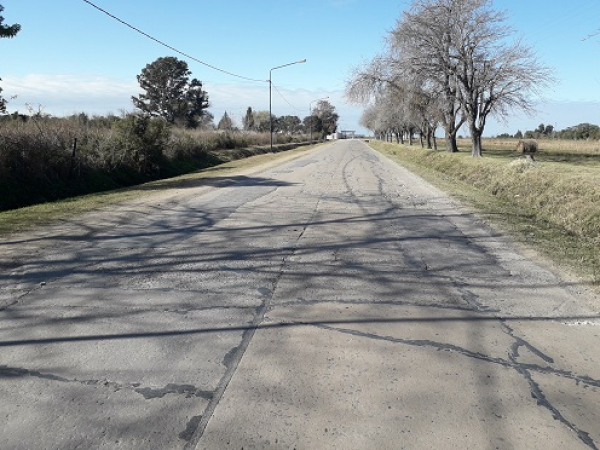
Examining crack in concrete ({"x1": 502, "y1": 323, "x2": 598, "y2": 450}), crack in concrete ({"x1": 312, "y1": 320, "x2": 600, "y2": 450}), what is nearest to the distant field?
crack in concrete ({"x1": 502, "y1": 323, "x2": 598, "y2": 450})

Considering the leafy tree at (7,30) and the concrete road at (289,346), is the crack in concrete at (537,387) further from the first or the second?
the leafy tree at (7,30)

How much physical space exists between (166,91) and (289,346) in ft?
251

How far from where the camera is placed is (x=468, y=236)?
8.30 metres

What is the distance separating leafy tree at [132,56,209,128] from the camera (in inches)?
2881

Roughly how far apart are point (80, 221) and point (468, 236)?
23.8 feet

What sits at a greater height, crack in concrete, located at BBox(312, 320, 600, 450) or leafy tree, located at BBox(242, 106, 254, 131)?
leafy tree, located at BBox(242, 106, 254, 131)

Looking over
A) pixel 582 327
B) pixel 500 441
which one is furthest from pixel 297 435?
pixel 582 327

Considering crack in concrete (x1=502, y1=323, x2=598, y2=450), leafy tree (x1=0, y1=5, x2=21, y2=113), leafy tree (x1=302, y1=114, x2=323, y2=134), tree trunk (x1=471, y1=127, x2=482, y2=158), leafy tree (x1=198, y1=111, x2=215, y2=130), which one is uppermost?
leafy tree (x1=302, y1=114, x2=323, y2=134)

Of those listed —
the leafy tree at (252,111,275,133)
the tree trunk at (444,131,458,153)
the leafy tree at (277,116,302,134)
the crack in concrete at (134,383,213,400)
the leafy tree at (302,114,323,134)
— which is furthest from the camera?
the leafy tree at (277,116,302,134)

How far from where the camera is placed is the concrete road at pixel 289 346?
2859mm

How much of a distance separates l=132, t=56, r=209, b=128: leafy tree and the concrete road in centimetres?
6987

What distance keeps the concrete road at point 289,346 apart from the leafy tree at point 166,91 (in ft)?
229

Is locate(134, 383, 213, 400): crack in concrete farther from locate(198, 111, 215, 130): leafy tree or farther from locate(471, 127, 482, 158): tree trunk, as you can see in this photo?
locate(198, 111, 215, 130): leafy tree

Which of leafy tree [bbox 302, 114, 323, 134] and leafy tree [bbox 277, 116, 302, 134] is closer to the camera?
leafy tree [bbox 302, 114, 323, 134]
